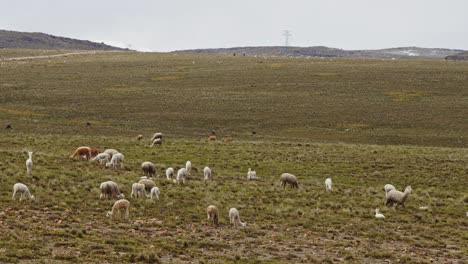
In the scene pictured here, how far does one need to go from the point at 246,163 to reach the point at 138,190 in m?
15.0

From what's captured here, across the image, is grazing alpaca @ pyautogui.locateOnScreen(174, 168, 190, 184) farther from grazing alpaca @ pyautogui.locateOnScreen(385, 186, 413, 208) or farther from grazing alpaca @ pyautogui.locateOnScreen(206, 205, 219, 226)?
grazing alpaca @ pyautogui.locateOnScreen(385, 186, 413, 208)

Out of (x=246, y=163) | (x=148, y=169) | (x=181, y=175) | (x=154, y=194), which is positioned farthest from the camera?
(x=246, y=163)

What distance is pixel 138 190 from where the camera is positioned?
25.1 m

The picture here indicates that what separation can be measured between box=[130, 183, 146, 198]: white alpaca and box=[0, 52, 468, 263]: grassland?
942 millimetres

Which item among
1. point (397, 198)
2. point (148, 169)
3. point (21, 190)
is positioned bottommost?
point (397, 198)

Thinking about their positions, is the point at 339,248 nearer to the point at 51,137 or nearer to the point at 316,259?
the point at 316,259

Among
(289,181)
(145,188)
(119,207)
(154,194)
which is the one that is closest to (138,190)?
(154,194)

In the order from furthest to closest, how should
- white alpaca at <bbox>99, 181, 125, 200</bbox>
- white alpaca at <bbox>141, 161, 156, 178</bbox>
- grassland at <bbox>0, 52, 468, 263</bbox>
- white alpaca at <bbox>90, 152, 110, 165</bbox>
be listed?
white alpaca at <bbox>90, 152, 110, 165</bbox> → white alpaca at <bbox>141, 161, 156, 178</bbox> → white alpaca at <bbox>99, 181, 125, 200</bbox> → grassland at <bbox>0, 52, 468, 263</bbox>

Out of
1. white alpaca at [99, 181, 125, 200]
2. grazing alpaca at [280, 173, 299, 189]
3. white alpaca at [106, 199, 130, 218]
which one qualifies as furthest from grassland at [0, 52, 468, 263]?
grazing alpaca at [280, 173, 299, 189]

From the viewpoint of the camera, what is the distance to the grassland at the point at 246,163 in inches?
742

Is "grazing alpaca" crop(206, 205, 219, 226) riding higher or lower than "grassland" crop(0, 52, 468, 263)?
higher

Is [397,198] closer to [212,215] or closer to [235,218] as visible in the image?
[235,218]

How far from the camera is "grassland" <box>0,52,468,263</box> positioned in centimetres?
1886

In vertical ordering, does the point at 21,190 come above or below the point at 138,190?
above
